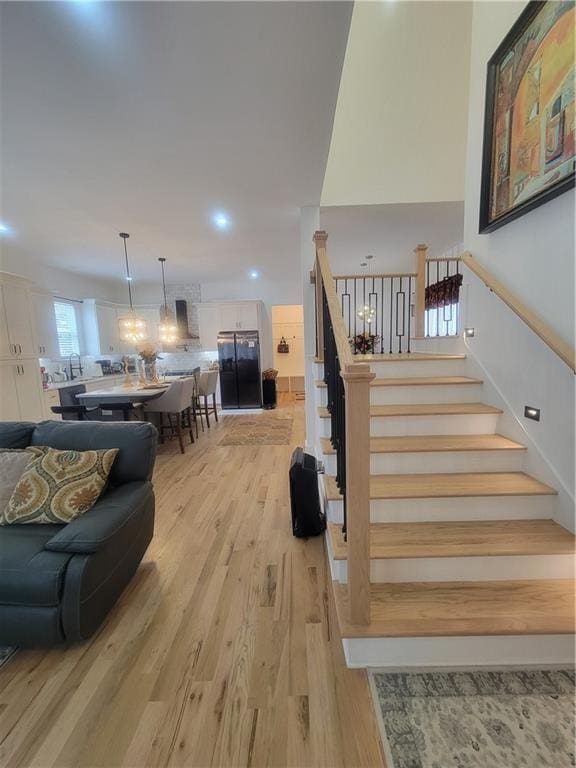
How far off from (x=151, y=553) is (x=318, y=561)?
3.88 ft

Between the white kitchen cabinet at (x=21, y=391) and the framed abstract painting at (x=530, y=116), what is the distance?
18.0ft

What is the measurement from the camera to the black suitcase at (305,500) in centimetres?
219

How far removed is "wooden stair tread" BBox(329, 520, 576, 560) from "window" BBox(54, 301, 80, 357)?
600 cm

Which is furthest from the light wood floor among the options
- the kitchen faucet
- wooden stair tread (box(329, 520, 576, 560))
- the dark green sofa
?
the kitchen faucet

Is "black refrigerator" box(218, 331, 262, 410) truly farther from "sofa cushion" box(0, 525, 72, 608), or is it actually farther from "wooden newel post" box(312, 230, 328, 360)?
"sofa cushion" box(0, 525, 72, 608)

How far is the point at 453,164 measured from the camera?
3549 mm

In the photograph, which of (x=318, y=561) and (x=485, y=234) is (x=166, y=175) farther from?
(x=318, y=561)

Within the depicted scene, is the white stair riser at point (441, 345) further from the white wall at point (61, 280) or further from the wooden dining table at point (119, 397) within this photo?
the white wall at point (61, 280)

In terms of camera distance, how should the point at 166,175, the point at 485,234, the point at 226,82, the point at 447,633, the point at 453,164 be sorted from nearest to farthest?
the point at 447,633
the point at 226,82
the point at 485,234
the point at 166,175
the point at 453,164

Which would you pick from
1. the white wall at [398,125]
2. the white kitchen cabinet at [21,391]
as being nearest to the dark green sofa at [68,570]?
the white kitchen cabinet at [21,391]

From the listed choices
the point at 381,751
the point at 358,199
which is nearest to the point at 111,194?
the point at 358,199

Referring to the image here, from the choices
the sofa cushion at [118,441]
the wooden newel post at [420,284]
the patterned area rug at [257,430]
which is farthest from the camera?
the patterned area rug at [257,430]

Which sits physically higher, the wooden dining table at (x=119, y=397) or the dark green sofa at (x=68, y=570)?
the wooden dining table at (x=119, y=397)

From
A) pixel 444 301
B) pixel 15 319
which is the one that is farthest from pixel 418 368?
pixel 15 319
